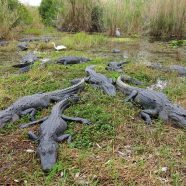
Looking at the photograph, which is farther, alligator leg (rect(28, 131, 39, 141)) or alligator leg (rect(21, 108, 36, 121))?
alligator leg (rect(21, 108, 36, 121))

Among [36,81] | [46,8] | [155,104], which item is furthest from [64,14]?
[155,104]

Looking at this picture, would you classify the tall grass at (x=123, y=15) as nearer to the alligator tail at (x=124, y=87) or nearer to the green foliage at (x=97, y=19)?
the green foliage at (x=97, y=19)

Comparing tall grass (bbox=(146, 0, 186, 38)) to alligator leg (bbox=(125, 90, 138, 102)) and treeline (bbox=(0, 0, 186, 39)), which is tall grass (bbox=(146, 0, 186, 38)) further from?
alligator leg (bbox=(125, 90, 138, 102))

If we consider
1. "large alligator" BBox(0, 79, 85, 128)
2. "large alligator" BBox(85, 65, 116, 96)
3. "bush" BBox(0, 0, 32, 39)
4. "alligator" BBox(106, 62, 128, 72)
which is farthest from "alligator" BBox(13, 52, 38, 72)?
"bush" BBox(0, 0, 32, 39)

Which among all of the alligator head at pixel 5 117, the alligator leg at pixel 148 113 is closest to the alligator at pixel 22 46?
the alligator head at pixel 5 117

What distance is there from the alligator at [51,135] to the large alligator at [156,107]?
97cm

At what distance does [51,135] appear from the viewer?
4.35m

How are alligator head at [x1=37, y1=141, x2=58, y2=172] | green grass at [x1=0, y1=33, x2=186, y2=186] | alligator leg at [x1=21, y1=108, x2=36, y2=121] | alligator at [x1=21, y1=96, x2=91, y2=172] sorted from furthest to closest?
alligator leg at [x1=21, y1=108, x2=36, y2=121] < alligator at [x1=21, y1=96, x2=91, y2=172] < alligator head at [x1=37, y1=141, x2=58, y2=172] < green grass at [x1=0, y1=33, x2=186, y2=186]

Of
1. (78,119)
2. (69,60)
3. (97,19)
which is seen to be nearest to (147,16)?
(97,19)

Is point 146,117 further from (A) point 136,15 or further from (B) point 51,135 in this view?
(A) point 136,15

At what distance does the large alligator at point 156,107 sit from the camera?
495 centimetres

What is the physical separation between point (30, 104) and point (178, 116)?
2.08 meters

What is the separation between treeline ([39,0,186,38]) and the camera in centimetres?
1371

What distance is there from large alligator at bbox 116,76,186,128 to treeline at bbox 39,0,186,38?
8245 mm
